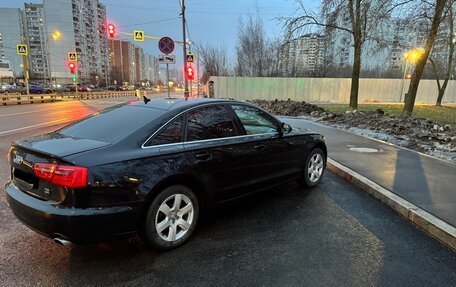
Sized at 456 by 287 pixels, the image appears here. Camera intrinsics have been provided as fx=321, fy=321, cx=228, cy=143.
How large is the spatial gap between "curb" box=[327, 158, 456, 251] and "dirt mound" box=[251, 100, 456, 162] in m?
3.27

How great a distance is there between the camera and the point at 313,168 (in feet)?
18.6

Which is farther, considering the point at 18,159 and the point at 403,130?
the point at 403,130

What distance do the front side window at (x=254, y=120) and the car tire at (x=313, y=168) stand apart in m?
→ 1.05

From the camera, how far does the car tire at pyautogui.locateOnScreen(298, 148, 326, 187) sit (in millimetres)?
5484

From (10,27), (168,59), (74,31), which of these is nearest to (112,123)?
(168,59)

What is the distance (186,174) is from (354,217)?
2486 millimetres

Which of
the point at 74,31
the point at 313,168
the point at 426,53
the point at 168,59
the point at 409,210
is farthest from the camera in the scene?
the point at 74,31

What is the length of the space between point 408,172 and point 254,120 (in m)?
3.68

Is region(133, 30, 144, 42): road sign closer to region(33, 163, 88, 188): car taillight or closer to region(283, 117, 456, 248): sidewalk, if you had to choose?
region(283, 117, 456, 248): sidewalk

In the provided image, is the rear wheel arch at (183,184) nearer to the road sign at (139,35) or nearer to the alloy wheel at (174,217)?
the alloy wheel at (174,217)

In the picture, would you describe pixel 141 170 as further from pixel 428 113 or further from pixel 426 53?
pixel 428 113

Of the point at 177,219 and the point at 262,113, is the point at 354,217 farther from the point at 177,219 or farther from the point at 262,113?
the point at 177,219

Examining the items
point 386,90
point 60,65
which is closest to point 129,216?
point 386,90

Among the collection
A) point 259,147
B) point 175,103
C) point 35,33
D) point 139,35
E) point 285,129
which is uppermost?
point 35,33
